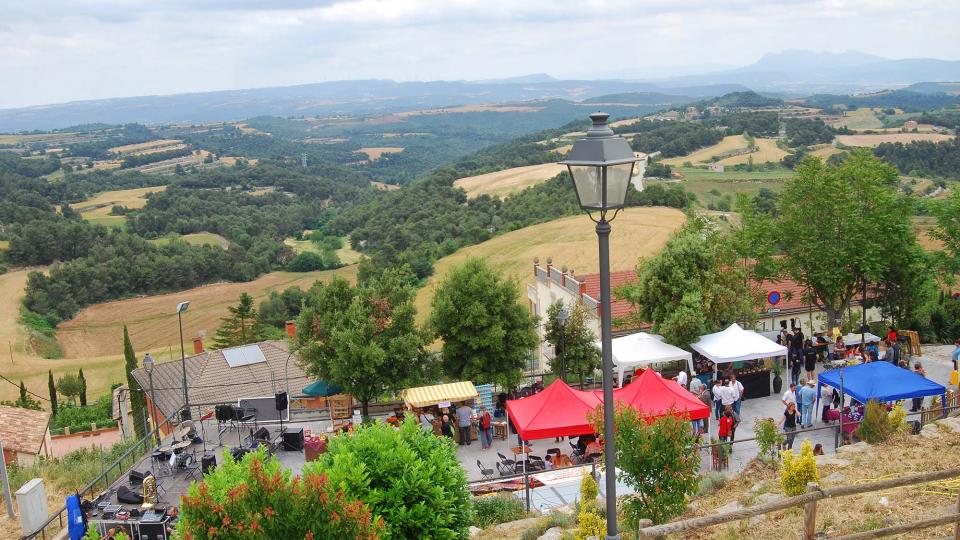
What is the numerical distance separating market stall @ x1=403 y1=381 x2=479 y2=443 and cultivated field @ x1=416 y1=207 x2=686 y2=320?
28.3 meters

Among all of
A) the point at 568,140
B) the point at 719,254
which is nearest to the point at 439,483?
the point at 719,254

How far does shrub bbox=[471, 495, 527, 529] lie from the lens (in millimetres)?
12452

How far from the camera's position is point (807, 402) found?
15344 mm

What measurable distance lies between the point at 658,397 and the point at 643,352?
144 inches

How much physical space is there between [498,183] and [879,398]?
86.1m

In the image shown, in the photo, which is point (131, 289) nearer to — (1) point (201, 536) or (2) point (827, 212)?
(2) point (827, 212)

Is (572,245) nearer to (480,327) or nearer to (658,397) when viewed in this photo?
(480,327)

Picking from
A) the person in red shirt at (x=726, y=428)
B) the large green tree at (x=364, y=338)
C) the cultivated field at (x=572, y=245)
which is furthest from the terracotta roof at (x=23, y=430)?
the cultivated field at (x=572, y=245)

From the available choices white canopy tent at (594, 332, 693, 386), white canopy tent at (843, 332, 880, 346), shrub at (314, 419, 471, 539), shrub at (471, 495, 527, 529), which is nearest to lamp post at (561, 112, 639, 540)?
shrub at (314, 419, 471, 539)

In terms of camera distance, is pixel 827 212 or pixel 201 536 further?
pixel 827 212

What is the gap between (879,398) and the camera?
14430 mm

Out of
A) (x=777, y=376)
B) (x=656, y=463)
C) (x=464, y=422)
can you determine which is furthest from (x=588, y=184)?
(x=777, y=376)

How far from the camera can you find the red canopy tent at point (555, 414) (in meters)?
14.5

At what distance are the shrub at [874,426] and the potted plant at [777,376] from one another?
189 inches
